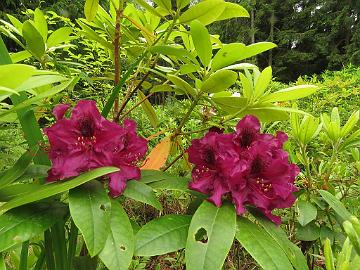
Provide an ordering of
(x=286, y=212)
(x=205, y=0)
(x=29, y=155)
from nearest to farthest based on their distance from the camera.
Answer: (x=29, y=155) → (x=205, y=0) → (x=286, y=212)

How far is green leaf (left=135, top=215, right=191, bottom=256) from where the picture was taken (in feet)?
2.20

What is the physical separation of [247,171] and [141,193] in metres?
0.21

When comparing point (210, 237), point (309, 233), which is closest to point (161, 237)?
point (210, 237)

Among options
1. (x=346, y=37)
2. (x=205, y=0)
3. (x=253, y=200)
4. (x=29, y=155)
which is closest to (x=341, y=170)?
(x=253, y=200)

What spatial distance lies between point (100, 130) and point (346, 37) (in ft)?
70.6

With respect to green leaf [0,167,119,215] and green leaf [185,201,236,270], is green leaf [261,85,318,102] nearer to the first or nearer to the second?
green leaf [185,201,236,270]

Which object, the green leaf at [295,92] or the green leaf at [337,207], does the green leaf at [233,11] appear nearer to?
the green leaf at [295,92]

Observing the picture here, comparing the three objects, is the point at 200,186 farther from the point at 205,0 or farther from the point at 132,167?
the point at 205,0

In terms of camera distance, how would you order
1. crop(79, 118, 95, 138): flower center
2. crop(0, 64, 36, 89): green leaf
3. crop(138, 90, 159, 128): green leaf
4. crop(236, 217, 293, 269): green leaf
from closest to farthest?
1. crop(0, 64, 36, 89): green leaf
2. crop(236, 217, 293, 269): green leaf
3. crop(79, 118, 95, 138): flower center
4. crop(138, 90, 159, 128): green leaf

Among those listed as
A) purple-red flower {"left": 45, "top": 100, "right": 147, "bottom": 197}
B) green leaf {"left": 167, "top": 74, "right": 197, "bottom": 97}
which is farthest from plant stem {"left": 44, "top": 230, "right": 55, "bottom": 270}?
green leaf {"left": 167, "top": 74, "right": 197, "bottom": 97}

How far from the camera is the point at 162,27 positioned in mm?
1206

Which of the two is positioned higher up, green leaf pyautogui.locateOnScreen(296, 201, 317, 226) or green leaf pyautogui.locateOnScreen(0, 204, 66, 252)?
green leaf pyautogui.locateOnScreen(0, 204, 66, 252)

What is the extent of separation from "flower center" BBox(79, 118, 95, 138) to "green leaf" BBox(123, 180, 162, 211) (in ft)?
0.39

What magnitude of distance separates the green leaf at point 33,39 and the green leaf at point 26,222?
42 centimetres
